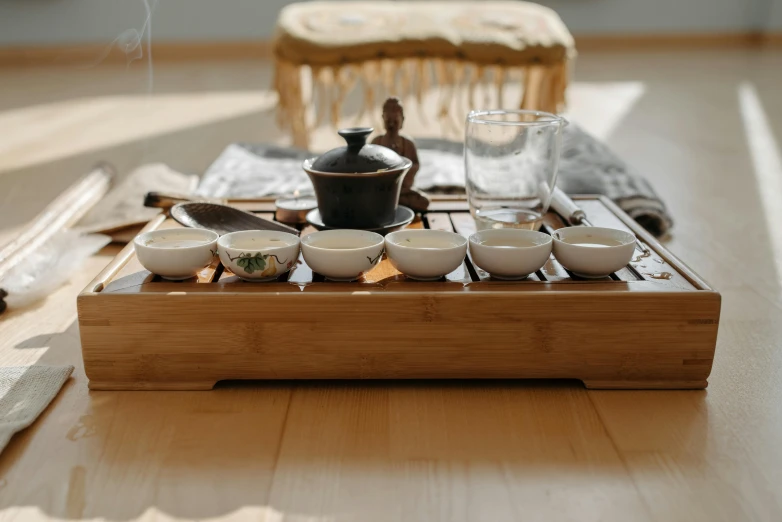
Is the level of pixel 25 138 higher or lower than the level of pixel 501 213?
lower

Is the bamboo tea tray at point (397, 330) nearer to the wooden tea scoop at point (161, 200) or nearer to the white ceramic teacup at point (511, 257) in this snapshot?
the white ceramic teacup at point (511, 257)

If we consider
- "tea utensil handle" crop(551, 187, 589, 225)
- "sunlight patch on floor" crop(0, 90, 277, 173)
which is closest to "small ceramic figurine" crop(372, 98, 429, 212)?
"tea utensil handle" crop(551, 187, 589, 225)

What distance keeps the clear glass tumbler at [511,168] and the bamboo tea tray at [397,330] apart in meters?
0.23

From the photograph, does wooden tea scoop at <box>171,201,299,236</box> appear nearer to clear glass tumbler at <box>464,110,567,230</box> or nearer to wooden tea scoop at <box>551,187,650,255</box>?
clear glass tumbler at <box>464,110,567,230</box>

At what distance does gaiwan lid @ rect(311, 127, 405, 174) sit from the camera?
1.03 metres

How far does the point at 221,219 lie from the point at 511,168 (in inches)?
15.3

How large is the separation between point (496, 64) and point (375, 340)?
160 centimetres

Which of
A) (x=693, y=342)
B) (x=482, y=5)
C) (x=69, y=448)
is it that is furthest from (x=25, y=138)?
(x=693, y=342)

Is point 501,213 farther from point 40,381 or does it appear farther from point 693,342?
point 40,381

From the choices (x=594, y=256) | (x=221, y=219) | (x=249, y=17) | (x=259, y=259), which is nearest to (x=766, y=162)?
(x=594, y=256)

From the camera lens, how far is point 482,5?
8.79ft

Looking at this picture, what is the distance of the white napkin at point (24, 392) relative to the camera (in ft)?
2.77

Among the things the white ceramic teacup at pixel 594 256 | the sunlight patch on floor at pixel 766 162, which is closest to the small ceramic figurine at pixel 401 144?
the white ceramic teacup at pixel 594 256

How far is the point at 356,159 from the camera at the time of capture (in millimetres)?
1039
